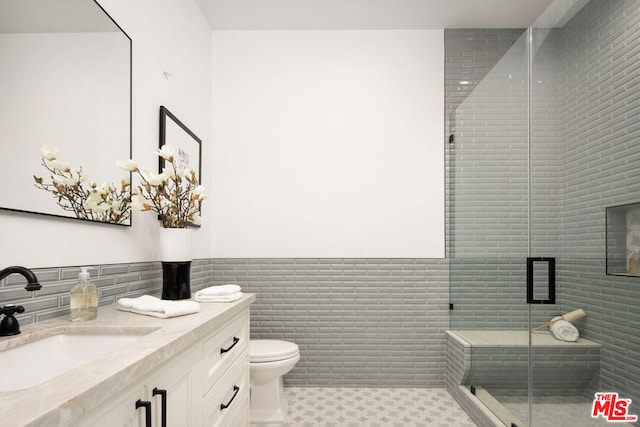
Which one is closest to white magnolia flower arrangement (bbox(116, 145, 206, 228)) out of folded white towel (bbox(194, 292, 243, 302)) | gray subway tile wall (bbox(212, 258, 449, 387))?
folded white towel (bbox(194, 292, 243, 302))

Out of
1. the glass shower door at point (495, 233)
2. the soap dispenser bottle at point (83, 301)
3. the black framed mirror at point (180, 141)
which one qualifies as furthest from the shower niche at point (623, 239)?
the black framed mirror at point (180, 141)

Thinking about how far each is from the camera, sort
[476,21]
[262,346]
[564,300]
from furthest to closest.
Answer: [476,21] → [262,346] → [564,300]

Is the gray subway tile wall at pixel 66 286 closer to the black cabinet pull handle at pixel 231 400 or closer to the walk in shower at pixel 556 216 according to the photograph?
the black cabinet pull handle at pixel 231 400

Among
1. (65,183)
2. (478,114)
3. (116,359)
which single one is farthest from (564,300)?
(65,183)

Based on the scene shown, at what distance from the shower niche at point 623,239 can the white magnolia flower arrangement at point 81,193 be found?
6.23ft

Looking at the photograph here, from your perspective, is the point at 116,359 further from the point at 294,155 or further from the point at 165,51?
the point at 294,155

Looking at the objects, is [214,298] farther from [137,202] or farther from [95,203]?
[95,203]

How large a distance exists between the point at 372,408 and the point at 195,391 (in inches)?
68.3

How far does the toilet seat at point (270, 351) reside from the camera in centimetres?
250

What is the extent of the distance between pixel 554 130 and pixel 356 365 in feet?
7.05

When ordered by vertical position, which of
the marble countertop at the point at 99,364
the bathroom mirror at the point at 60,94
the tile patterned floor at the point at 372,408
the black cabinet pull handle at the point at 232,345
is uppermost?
the bathroom mirror at the point at 60,94

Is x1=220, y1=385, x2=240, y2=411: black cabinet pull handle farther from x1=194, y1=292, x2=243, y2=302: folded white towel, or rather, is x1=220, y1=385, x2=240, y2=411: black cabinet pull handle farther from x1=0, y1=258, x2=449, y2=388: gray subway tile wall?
x1=0, y1=258, x2=449, y2=388: gray subway tile wall

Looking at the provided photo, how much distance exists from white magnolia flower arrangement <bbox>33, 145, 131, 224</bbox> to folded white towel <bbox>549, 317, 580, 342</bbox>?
6.26 feet

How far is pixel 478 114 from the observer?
2719mm
